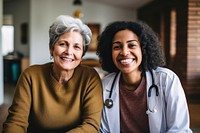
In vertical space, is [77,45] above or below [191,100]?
above

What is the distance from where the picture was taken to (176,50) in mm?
5871

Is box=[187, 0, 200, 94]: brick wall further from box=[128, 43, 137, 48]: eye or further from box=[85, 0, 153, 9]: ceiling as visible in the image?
box=[128, 43, 137, 48]: eye

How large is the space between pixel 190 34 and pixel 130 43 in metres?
4.16

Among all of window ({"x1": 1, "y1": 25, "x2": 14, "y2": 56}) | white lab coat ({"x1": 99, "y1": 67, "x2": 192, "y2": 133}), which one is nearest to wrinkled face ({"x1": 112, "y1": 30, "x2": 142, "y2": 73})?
white lab coat ({"x1": 99, "y1": 67, "x2": 192, "y2": 133})

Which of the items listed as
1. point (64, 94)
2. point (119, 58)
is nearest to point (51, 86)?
point (64, 94)

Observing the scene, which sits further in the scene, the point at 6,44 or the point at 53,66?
the point at 6,44

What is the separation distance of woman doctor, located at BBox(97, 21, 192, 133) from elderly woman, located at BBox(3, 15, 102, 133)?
0.39 feet

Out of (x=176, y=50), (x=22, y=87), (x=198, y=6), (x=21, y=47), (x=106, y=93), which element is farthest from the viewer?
(x=21, y=47)

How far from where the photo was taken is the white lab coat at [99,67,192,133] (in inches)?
57.6

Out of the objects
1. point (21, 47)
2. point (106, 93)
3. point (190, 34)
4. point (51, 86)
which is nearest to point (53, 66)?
point (51, 86)

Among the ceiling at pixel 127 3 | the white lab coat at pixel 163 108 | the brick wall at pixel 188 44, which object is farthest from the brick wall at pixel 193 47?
the white lab coat at pixel 163 108

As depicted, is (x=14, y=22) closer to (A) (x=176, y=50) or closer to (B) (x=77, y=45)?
(A) (x=176, y=50)

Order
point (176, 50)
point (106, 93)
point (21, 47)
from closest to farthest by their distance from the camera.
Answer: point (106, 93)
point (176, 50)
point (21, 47)

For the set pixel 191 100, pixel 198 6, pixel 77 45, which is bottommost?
pixel 191 100
